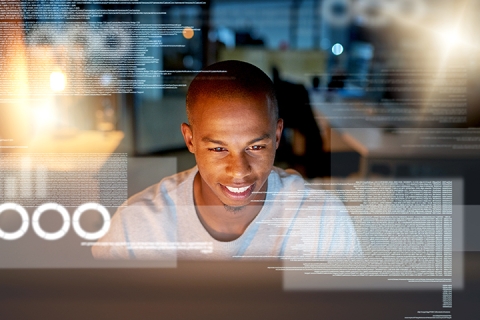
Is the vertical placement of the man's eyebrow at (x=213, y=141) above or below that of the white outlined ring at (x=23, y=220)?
above

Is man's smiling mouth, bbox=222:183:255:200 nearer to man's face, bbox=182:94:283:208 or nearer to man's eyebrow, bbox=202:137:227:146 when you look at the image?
man's face, bbox=182:94:283:208

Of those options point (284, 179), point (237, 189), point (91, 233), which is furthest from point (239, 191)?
point (91, 233)

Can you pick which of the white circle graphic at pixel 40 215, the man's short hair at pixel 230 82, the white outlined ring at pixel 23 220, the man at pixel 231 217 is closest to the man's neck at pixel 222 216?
the man at pixel 231 217

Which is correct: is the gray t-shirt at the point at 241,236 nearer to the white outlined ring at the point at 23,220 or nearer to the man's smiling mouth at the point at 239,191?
the man's smiling mouth at the point at 239,191

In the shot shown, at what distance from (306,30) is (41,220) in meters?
0.96

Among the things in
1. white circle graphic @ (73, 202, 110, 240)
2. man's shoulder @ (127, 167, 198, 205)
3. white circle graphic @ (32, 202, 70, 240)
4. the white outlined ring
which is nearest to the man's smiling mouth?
man's shoulder @ (127, 167, 198, 205)

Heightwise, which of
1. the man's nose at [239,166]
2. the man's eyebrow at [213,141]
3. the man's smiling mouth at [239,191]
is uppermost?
the man's eyebrow at [213,141]

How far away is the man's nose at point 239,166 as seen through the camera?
1.23 m

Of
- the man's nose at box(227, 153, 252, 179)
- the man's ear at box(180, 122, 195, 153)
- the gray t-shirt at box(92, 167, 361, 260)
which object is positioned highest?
the man's ear at box(180, 122, 195, 153)

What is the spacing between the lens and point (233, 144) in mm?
1209

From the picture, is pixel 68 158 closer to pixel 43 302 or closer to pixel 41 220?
pixel 41 220

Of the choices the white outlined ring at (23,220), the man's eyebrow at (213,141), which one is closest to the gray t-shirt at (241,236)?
the man's eyebrow at (213,141)

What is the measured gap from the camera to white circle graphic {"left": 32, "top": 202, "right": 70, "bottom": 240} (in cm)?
126

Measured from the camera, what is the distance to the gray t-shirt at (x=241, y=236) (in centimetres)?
126
